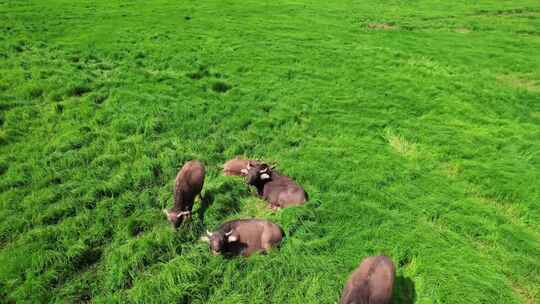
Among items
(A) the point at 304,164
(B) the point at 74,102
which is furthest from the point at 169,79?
(A) the point at 304,164

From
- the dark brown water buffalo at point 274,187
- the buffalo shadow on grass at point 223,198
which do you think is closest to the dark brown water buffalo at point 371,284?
the dark brown water buffalo at point 274,187

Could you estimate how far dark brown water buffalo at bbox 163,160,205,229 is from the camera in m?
6.11

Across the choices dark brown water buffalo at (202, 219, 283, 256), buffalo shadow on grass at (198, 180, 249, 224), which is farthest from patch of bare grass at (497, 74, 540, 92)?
dark brown water buffalo at (202, 219, 283, 256)

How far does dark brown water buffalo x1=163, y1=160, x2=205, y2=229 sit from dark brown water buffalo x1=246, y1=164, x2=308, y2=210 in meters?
1.12

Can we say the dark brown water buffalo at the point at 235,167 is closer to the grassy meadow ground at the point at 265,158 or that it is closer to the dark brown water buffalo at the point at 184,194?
the grassy meadow ground at the point at 265,158

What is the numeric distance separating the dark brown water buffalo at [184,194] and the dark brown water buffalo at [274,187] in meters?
1.12

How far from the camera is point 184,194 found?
628cm

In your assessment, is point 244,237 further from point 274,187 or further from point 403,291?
point 403,291

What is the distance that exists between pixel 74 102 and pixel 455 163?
35.9 ft

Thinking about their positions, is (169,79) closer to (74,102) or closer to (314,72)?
(74,102)

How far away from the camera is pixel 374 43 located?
17.8 metres

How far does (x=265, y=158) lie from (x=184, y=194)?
272 centimetres

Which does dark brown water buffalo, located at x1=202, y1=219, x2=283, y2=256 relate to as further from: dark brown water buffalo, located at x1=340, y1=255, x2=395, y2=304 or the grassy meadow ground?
dark brown water buffalo, located at x1=340, y1=255, x2=395, y2=304

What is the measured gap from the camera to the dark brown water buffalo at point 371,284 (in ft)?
14.8
